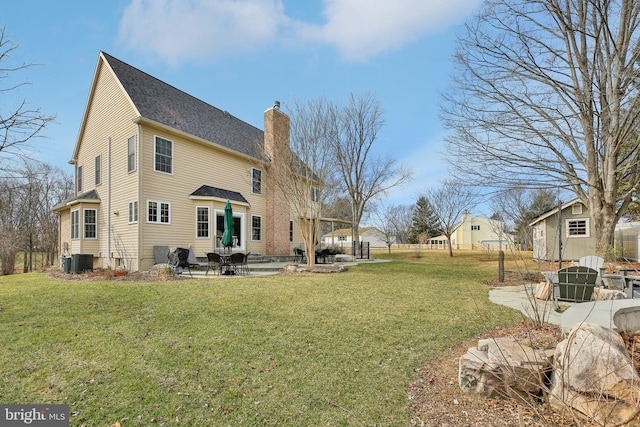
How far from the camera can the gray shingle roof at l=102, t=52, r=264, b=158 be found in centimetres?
1393

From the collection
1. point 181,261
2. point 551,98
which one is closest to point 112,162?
point 181,261

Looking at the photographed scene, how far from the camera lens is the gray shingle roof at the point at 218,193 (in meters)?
15.1

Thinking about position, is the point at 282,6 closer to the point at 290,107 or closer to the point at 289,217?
the point at 290,107

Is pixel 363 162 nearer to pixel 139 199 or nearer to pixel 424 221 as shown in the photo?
pixel 139 199

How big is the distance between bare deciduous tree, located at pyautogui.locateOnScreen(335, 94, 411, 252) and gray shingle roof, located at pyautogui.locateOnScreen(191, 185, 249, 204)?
895 centimetres

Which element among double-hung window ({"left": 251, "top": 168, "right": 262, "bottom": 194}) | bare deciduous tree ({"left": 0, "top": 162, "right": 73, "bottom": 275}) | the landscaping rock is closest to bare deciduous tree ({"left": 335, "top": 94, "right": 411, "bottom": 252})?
double-hung window ({"left": 251, "top": 168, "right": 262, "bottom": 194})

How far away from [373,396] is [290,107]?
1237 cm

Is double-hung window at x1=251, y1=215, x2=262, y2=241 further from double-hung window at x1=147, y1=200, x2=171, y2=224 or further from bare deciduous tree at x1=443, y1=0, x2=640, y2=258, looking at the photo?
bare deciduous tree at x1=443, y1=0, x2=640, y2=258

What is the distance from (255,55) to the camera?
47.6 ft

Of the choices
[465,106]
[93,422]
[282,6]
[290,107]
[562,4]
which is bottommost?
[93,422]

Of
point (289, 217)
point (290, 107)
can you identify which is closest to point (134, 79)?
point (290, 107)

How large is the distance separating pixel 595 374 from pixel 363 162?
22.7 meters

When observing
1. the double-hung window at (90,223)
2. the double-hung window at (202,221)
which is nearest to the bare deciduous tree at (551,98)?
the double-hung window at (202,221)

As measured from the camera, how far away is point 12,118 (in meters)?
6.39
